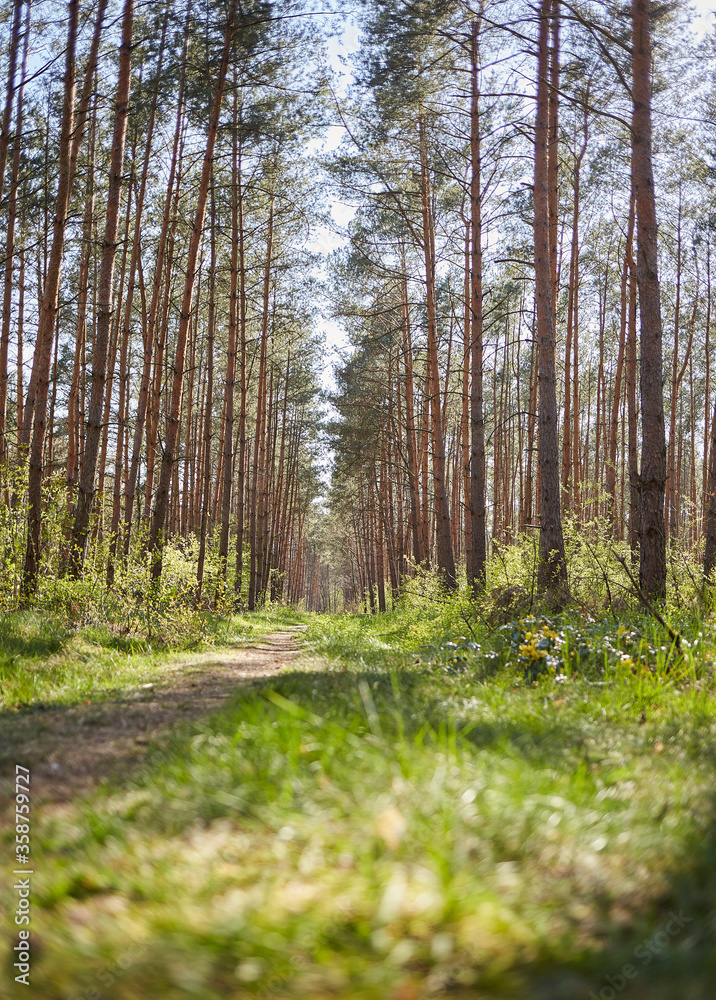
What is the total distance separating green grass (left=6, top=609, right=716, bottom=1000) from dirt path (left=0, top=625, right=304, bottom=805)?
0.38 metres

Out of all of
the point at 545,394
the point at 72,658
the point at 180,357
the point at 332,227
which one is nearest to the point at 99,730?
the point at 72,658

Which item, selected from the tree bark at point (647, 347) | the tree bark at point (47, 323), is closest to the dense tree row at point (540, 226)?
the tree bark at point (647, 347)

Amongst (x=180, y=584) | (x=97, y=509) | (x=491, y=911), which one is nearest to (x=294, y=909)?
(x=491, y=911)

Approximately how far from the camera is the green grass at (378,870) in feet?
4.90

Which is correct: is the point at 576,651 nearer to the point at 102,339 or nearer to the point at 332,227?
the point at 102,339

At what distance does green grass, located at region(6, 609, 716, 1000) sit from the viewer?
4.90ft

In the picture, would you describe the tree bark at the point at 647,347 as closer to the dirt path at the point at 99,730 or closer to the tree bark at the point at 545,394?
the tree bark at the point at 545,394

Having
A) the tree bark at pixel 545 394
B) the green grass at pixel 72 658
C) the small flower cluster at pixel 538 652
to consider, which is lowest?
the green grass at pixel 72 658

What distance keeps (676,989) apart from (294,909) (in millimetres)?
912
